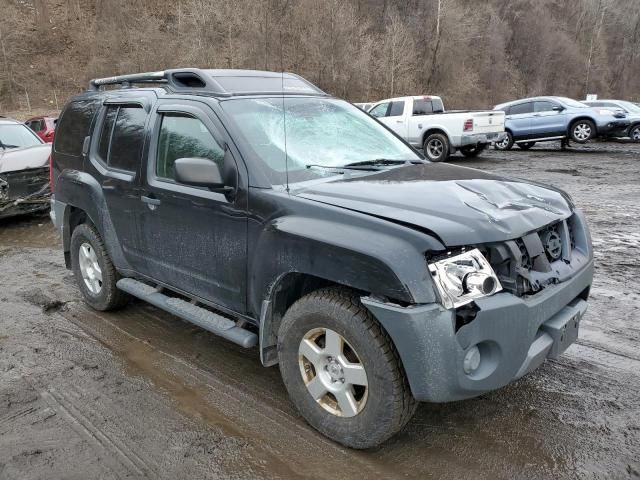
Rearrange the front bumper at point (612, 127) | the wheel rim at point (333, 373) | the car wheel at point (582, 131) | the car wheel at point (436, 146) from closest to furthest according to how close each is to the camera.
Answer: the wheel rim at point (333, 373)
the car wheel at point (436, 146)
the front bumper at point (612, 127)
the car wheel at point (582, 131)

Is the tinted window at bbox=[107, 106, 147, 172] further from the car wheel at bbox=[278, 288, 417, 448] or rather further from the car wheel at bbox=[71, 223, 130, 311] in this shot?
the car wheel at bbox=[278, 288, 417, 448]

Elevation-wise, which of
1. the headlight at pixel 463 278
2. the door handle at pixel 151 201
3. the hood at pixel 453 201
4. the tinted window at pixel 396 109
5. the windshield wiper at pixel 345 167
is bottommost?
the headlight at pixel 463 278

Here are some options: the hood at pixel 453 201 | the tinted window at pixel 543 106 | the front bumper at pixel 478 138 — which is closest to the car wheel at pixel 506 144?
the tinted window at pixel 543 106

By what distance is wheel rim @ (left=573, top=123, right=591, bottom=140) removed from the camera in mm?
17567

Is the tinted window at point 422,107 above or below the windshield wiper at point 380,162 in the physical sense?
above

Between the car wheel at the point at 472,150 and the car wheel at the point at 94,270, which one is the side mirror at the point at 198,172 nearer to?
the car wheel at the point at 94,270

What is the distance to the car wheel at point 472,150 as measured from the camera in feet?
51.1

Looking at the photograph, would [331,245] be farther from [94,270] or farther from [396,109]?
[396,109]

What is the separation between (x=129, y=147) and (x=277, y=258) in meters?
1.94

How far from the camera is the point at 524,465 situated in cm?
264

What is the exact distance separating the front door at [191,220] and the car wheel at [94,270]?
0.68m

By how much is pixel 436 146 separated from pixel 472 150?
66.3 inches

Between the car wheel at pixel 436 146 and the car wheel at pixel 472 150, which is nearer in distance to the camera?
the car wheel at pixel 436 146

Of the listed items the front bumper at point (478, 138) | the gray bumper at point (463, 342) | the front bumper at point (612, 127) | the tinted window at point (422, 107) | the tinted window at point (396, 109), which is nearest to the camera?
the gray bumper at point (463, 342)
